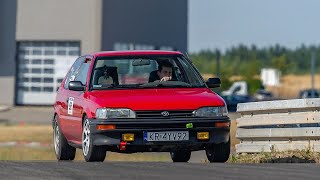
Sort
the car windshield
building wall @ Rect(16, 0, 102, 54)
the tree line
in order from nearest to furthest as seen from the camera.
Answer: the car windshield → building wall @ Rect(16, 0, 102, 54) → the tree line

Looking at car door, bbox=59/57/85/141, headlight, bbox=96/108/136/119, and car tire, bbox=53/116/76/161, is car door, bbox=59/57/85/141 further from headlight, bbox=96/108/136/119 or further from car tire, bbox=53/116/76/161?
headlight, bbox=96/108/136/119

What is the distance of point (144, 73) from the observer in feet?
51.9

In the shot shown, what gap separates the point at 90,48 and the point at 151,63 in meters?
40.6

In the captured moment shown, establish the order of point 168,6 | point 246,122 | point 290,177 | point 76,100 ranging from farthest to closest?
point 168,6
point 246,122
point 76,100
point 290,177

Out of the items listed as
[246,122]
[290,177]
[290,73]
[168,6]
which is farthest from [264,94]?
[290,177]

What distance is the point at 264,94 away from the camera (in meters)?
96.1

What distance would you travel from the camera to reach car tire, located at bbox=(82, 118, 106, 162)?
14.4m

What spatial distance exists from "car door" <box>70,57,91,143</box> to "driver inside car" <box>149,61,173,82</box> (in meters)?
0.96

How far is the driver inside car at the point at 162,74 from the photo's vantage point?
15.5m

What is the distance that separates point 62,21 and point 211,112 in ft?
141

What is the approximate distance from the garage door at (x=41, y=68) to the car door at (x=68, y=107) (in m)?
40.6

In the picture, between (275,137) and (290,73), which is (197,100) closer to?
(275,137)

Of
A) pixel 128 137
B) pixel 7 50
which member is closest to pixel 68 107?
pixel 128 137

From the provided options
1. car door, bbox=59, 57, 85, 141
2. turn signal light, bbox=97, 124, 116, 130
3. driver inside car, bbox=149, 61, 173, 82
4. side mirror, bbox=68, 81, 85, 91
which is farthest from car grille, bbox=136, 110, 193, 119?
car door, bbox=59, 57, 85, 141
